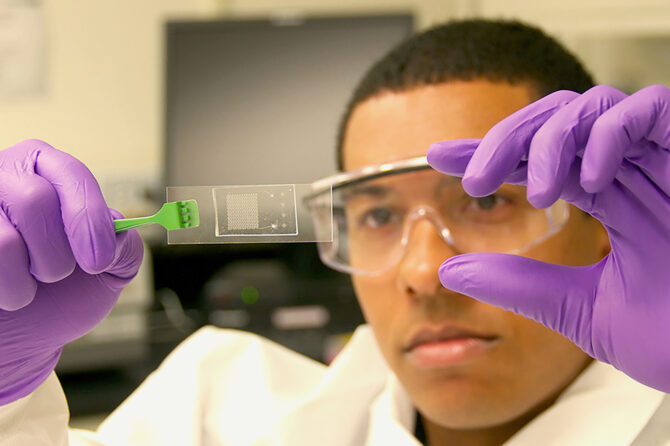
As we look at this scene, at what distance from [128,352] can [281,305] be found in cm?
58

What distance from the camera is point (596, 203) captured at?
0.63 metres

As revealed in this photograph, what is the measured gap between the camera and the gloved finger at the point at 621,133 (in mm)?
571

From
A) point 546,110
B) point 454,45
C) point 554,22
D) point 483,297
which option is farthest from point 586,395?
point 554,22

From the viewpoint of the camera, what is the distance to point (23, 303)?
71 centimetres

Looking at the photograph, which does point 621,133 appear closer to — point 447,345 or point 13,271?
point 447,345

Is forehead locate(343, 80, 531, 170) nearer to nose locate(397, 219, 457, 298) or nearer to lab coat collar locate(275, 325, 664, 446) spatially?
nose locate(397, 219, 457, 298)

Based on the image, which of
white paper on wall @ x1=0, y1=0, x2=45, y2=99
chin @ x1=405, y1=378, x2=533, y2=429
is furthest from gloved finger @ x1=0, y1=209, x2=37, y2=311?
white paper on wall @ x1=0, y1=0, x2=45, y2=99

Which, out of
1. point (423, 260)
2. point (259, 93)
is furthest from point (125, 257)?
point (259, 93)

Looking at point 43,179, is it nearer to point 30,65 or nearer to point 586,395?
point 586,395

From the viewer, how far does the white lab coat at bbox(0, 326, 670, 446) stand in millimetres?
878

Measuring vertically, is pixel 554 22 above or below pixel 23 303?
above

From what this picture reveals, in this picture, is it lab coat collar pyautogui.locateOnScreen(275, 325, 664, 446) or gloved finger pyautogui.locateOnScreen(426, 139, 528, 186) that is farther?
lab coat collar pyautogui.locateOnScreen(275, 325, 664, 446)

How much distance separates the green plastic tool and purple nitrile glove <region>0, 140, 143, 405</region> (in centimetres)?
2

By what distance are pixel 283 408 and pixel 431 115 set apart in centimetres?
65
